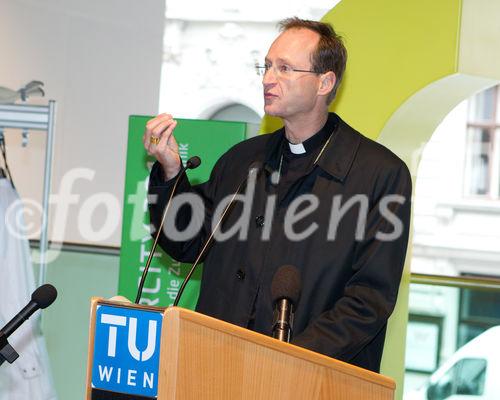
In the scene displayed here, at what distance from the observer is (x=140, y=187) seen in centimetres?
333

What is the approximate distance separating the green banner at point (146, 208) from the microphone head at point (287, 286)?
1431 millimetres

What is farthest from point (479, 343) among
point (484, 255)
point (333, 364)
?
point (484, 255)

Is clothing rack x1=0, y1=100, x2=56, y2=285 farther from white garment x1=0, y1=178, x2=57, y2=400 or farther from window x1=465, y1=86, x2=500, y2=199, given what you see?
window x1=465, y1=86, x2=500, y2=199

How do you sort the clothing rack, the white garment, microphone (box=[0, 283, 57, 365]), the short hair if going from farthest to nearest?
the clothing rack < the white garment < the short hair < microphone (box=[0, 283, 57, 365])

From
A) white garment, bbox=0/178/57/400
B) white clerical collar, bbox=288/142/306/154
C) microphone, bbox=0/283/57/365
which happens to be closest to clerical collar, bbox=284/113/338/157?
white clerical collar, bbox=288/142/306/154

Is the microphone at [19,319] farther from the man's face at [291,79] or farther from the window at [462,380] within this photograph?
the window at [462,380]

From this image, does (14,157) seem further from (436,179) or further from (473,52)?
(436,179)

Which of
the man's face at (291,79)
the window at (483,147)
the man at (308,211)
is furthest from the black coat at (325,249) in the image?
the window at (483,147)

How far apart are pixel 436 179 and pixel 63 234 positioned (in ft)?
71.1

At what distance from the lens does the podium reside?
1.57 m

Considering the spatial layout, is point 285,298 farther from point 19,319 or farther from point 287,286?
point 19,319

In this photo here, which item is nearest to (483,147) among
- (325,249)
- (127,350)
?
(325,249)

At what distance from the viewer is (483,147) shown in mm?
25453

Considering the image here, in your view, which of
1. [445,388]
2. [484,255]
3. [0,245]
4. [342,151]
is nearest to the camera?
[342,151]
